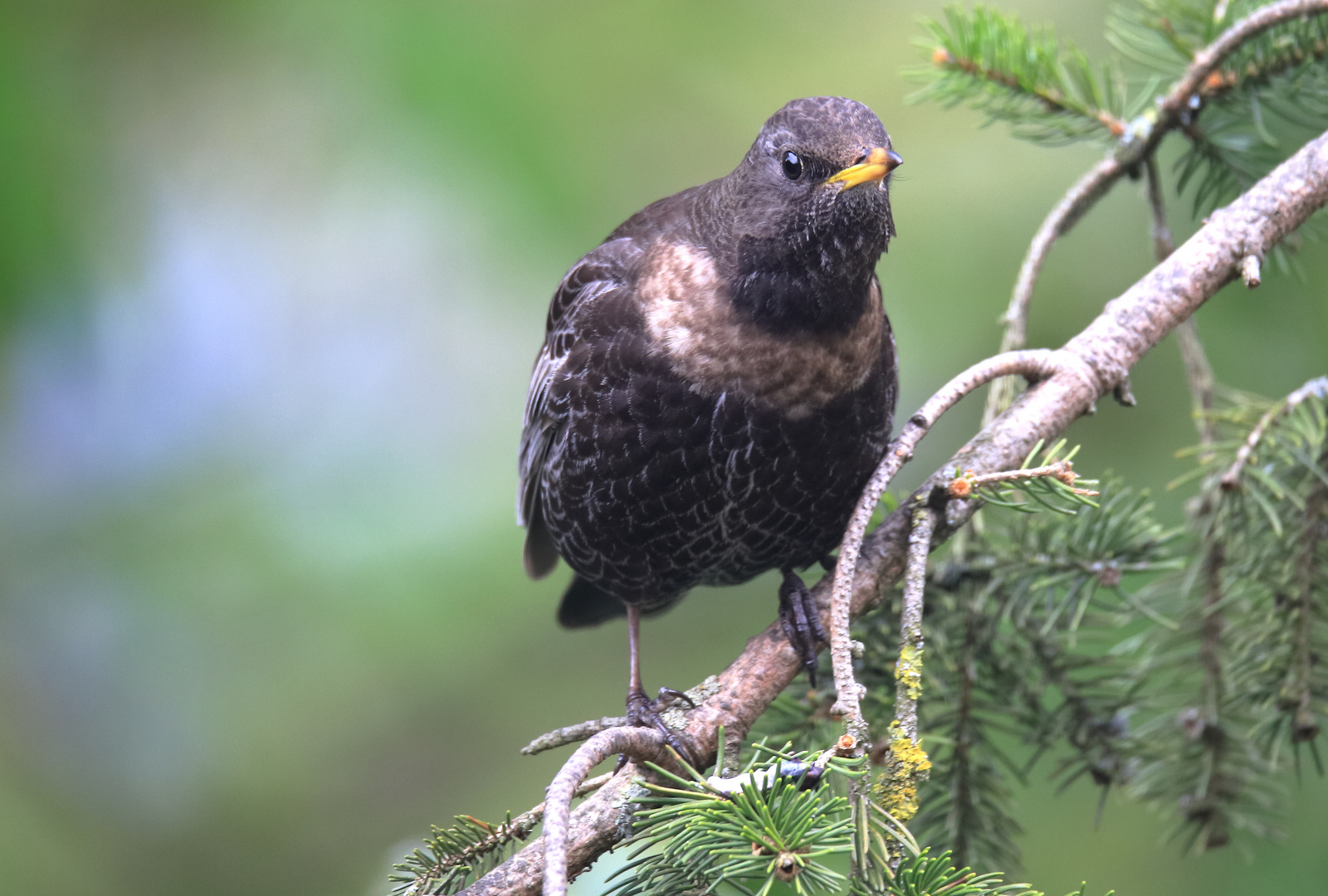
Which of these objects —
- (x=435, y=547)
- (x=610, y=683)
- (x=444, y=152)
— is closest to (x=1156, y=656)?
(x=610, y=683)

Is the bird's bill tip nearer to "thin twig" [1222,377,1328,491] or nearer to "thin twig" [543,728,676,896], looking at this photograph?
"thin twig" [1222,377,1328,491]

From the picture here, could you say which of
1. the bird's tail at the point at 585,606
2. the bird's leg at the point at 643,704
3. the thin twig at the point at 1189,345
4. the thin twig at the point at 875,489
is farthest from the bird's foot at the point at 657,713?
the thin twig at the point at 1189,345

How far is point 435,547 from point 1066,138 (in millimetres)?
2287

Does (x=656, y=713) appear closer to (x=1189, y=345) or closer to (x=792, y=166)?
(x=792, y=166)

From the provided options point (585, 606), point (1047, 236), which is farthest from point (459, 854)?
point (1047, 236)

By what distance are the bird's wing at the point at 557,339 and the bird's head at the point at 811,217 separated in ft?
1.06

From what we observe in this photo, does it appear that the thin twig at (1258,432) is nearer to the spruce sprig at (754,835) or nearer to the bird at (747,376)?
the bird at (747,376)

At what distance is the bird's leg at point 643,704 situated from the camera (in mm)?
1568

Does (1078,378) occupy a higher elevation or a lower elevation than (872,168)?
lower

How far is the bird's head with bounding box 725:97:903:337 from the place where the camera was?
68.4 inches

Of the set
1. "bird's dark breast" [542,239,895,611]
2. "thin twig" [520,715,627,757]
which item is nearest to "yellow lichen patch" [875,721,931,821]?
"thin twig" [520,715,627,757]

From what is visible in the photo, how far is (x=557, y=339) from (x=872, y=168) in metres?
0.76

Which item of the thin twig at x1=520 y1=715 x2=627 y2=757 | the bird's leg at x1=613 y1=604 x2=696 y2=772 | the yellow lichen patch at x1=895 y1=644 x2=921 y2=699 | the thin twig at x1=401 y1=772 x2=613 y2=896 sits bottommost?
the thin twig at x1=401 y1=772 x2=613 y2=896

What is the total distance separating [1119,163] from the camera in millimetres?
1961
